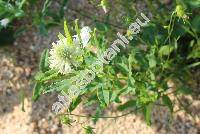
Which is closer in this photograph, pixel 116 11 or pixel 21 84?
pixel 116 11

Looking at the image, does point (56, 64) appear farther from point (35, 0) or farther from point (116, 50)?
point (35, 0)

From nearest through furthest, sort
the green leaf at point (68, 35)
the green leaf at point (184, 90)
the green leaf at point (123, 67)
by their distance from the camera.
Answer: the green leaf at point (68, 35) < the green leaf at point (123, 67) < the green leaf at point (184, 90)

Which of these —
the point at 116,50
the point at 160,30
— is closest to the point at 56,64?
the point at 116,50

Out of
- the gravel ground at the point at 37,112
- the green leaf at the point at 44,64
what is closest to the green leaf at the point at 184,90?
the gravel ground at the point at 37,112

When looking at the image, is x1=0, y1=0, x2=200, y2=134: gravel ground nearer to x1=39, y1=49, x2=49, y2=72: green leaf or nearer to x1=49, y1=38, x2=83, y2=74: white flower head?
x1=39, y1=49, x2=49, y2=72: green leaf

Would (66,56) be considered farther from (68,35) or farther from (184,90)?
(184,90)

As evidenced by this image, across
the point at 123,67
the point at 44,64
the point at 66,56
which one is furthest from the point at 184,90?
the point at 66,56

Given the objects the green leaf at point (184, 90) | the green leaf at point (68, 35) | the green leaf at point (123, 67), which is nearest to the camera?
the green leaf at point (68, 35)

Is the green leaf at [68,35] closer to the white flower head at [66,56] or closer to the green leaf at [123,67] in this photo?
the white flower head at [66,56]
